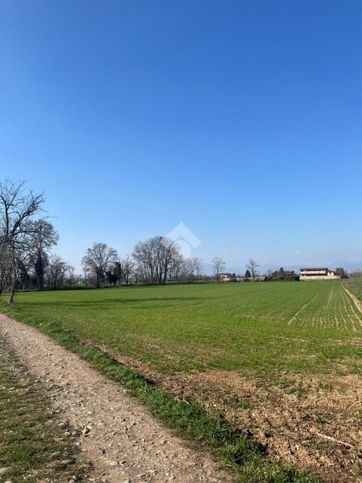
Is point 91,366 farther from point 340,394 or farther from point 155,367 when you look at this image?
point 340,394

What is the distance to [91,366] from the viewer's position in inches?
487

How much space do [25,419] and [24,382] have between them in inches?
124

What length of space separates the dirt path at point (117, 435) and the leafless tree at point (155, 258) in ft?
539

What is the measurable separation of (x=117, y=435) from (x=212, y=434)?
57.5 inches

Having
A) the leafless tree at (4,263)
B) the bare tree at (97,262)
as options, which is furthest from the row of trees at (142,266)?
the leafless tree at (4,263)

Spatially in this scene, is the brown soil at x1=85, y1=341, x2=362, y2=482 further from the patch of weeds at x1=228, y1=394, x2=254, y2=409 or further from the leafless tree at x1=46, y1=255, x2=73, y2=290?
the leafless tree at x1=46, y1=255, x2=73, y2=290

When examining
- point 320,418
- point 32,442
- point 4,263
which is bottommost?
point 320,418

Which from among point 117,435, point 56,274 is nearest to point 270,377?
point 117,435

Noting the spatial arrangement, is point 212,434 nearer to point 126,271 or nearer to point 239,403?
point 239,403

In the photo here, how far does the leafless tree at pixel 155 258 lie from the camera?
577ft

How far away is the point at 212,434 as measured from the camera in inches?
261

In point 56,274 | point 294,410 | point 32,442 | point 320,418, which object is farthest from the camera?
point 56,274

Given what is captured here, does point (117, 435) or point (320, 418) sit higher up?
point (117, 435)

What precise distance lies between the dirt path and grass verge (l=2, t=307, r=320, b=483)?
0.74ft
